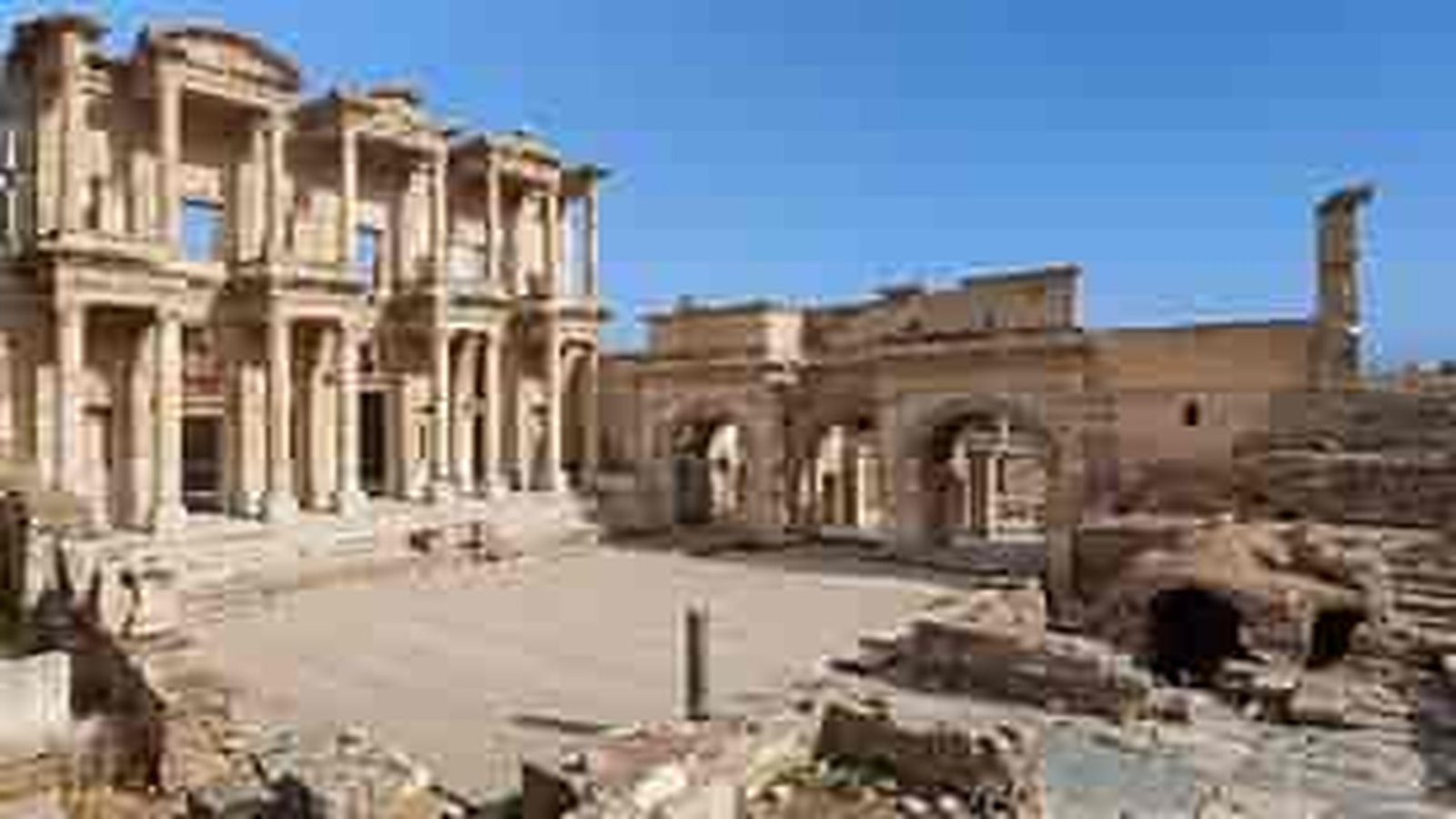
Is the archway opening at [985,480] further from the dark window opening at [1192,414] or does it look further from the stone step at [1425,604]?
the stone step at [1425,604]

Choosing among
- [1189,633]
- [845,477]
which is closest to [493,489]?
[845,477]

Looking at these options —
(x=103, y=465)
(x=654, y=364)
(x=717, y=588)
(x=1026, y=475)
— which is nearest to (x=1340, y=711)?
(x=717, y=588)

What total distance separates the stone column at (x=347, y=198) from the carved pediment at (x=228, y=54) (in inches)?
72.7

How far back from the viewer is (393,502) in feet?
85.0

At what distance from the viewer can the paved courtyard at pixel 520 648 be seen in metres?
12.0

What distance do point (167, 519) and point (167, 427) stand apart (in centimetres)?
205

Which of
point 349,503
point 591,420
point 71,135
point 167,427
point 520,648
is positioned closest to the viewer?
point 520,648

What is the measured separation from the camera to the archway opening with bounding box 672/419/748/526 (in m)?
31.6

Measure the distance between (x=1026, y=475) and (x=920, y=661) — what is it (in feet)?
89.8

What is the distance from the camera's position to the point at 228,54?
896 inches

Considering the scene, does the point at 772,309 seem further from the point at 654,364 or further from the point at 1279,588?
the point at 1279,588

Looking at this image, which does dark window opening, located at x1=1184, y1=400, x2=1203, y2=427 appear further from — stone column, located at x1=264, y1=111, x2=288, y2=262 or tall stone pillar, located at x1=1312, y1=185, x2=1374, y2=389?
stone column, located at x1=264, y1=111, x2=288, y2=262

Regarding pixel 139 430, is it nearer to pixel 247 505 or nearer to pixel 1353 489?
pixel 247 505

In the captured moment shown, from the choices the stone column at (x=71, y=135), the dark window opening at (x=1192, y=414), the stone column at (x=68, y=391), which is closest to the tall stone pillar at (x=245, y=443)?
the stone column at (x=68, y=391)
